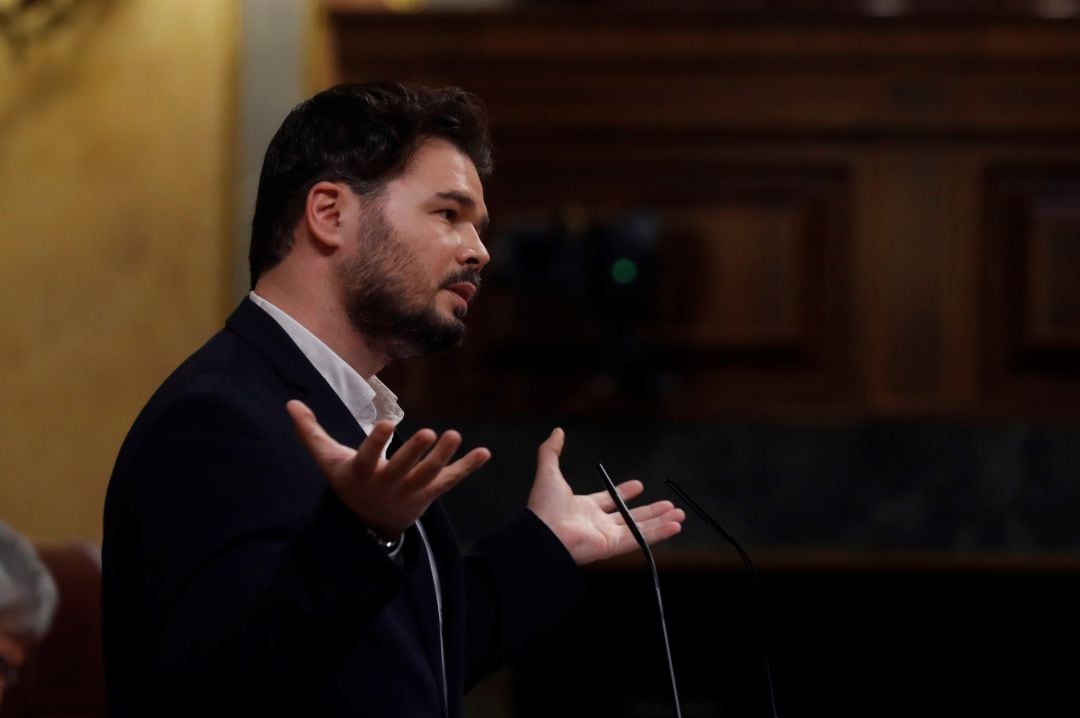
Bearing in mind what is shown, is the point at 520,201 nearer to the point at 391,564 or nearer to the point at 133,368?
the point at 133,368

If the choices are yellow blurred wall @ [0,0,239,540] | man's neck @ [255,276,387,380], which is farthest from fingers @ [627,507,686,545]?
yellow blurred wall @ [0,0,239,540]

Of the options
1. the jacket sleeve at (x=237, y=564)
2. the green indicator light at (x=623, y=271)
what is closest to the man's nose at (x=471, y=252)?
the jacket sleeve at (x=237, y=564)

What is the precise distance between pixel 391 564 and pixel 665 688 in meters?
3.32

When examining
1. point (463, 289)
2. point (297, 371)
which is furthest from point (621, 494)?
point (297, 371)

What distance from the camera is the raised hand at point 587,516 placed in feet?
6.10

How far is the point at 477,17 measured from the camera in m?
4.23

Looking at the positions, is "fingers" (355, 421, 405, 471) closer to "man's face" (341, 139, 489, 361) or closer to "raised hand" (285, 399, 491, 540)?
"raised hand" (285, 399, 491, 540)

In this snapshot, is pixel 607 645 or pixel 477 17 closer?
pixel 477 17

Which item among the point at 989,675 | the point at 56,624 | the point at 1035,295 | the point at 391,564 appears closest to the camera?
the point at 391,564

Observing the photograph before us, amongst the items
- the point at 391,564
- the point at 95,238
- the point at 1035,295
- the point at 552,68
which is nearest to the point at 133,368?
the point at 95,238

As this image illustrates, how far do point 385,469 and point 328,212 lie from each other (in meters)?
0.48

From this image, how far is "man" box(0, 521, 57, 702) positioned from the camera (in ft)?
6.59

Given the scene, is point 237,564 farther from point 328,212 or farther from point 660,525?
point 660,525

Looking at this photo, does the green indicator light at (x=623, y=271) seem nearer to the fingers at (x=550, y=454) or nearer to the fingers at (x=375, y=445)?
the fingers at (x=550, y=454)
